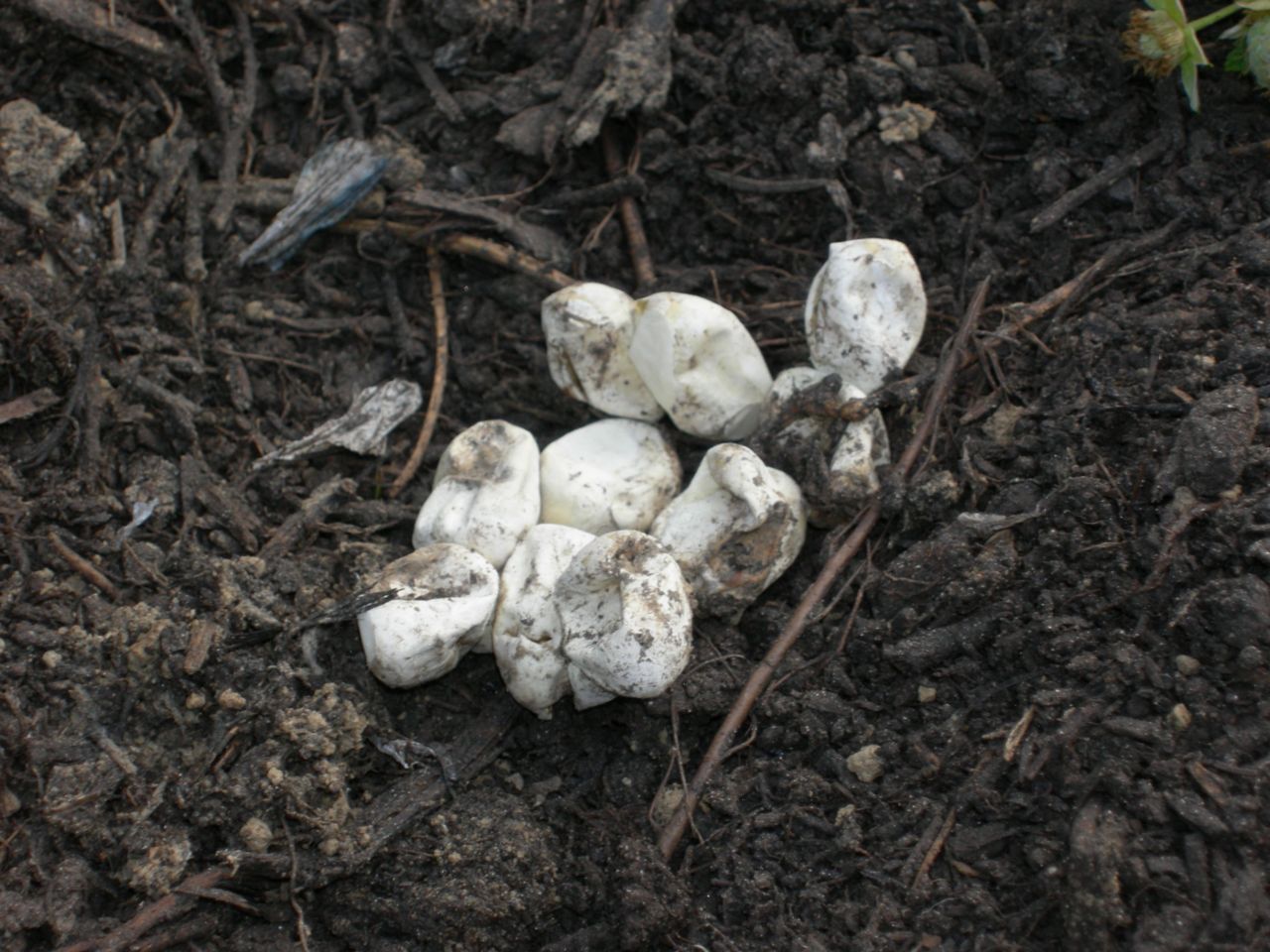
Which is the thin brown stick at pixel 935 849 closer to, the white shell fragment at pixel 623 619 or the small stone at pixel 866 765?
the small stone at pixel 866 765

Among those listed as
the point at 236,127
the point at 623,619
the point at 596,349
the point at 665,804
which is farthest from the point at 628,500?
the point at 236,127

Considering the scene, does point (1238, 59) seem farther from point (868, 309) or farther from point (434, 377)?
point (434, 377)

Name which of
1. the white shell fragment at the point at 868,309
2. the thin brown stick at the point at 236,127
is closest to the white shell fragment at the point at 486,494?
the white shell fragment at the point at 868,309

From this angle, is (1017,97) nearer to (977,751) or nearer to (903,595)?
(903,595)

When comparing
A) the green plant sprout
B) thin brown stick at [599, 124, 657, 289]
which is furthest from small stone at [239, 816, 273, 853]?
the green plant sprout

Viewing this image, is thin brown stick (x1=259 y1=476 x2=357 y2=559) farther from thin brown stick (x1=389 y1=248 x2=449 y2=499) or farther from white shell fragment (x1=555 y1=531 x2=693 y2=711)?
white shell fragment (x1=555 y1=531 x2=693 y2=711)

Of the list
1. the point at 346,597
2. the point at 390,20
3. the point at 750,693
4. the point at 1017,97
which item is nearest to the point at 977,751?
the point at 750,693

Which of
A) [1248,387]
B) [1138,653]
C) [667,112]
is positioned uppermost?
[667,112]
